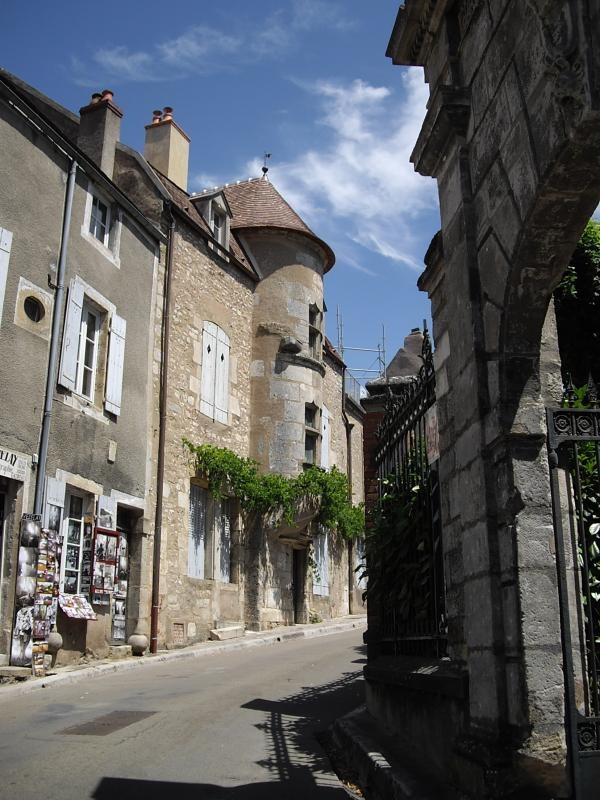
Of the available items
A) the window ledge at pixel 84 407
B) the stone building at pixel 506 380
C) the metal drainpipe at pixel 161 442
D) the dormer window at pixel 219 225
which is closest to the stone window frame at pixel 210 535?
the metal drainpipe at pixel 161 442

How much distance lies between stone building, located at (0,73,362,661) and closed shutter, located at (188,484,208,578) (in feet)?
0.14

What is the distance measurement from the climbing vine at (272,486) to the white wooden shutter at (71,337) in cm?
342

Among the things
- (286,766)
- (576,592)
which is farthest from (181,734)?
(576,592)

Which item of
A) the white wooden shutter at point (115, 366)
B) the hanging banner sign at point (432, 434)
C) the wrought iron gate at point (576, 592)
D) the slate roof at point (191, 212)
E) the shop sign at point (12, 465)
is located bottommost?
the wrought iron gate at point (576, 592)

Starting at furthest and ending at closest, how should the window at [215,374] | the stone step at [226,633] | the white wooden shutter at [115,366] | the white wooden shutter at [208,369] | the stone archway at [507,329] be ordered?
the window at [215,374]
the white wooden shutter at [208,369]
the stone step at [226,633]
the white wooden shutter at [115,366]
the stone archway at [507,329]

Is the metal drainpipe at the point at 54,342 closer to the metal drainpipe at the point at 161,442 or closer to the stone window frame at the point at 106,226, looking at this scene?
the stone window frame at the point at 106,226

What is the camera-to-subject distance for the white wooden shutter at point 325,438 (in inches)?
759

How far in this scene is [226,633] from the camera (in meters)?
14.8

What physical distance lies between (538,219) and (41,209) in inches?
368

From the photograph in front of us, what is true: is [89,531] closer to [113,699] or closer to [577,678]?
[113,699]

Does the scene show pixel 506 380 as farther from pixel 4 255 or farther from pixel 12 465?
pixel 4 255

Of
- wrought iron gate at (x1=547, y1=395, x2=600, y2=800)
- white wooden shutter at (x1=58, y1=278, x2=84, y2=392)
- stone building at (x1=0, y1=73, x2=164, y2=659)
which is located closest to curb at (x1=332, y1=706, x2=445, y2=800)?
wrought iron gate at (x1=547, y1=395, x2=600, y2=800)

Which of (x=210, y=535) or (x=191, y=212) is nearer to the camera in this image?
(x=210, y=535)

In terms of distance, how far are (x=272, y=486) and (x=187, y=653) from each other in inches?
187
